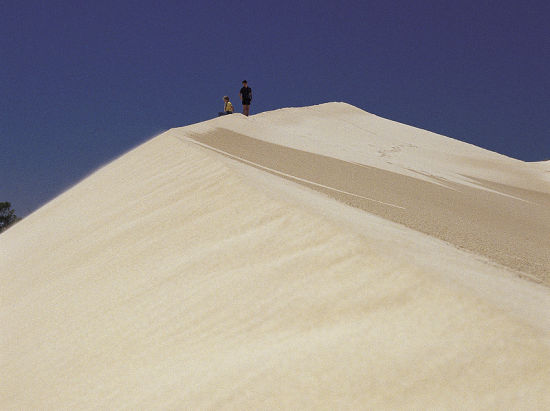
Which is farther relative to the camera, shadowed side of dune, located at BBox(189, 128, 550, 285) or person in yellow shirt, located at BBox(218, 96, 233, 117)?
person in yellow shirt, located at BBox(218, 96, 233, 117)

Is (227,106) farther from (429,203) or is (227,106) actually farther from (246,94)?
(429,203)

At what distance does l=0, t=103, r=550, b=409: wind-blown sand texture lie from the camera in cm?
178

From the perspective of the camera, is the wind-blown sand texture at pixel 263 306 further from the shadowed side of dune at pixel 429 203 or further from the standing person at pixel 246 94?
the standing person at pixel 246 94

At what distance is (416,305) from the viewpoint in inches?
81.6

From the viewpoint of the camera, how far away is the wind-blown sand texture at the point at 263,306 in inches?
70.0

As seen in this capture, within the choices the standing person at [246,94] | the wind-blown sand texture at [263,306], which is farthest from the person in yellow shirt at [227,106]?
the wind-blown sand texture at [263,306]

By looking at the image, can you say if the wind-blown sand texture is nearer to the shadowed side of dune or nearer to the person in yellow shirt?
the shadowed side of dune

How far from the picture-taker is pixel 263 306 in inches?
98.7

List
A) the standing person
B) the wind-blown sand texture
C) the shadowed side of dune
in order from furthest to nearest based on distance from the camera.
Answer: the standing person < the shadowed side of dune < the wind-blown sand texture

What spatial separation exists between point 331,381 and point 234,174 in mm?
3154

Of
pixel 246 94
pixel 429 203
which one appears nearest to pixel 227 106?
pixel 246 94

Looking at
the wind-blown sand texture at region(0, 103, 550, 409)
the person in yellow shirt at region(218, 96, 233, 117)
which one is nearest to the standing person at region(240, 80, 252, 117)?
the person in yellow shirt at region(218, 96, 233, 117)

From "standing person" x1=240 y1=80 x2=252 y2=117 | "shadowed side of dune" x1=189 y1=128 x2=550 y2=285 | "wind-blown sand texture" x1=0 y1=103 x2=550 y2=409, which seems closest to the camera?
"wind-blown sand texture" x1=0 y1=103 x2=550 y2=409

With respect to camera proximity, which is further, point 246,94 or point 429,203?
point 246,94
